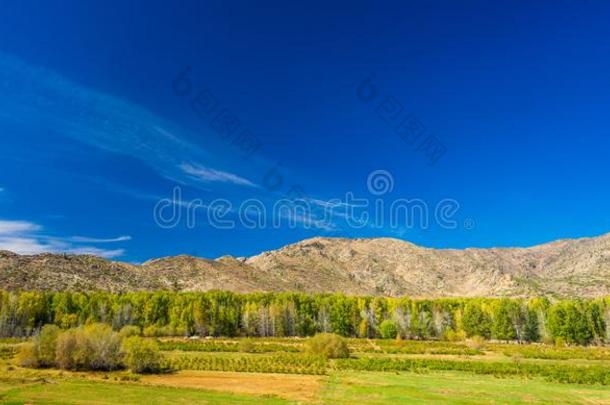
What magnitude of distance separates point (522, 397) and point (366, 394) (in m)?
11.4

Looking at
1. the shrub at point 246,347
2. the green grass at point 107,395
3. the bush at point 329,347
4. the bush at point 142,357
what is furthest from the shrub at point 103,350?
the bush at point 329,347

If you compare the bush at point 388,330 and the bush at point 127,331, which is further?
the bush at point 388,330

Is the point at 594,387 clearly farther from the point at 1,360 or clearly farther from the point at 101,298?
the point at 101,298

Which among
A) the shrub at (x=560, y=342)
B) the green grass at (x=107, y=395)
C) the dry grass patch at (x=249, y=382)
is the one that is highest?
the green grass at (x=107, y=395)

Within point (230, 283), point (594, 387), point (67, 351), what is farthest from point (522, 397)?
point (230, 283)

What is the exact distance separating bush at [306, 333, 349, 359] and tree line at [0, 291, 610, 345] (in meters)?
40.2

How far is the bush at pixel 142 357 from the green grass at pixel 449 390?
1774cm

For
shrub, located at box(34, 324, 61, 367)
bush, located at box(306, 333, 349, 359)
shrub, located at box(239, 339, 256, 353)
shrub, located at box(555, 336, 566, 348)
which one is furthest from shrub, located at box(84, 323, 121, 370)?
shrub, located at box(555, 336, 566, 348)

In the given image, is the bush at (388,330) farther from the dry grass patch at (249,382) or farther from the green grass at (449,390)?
the dry grass patch at (249,382)

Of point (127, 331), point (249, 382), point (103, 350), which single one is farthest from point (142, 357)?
point (127, 331)

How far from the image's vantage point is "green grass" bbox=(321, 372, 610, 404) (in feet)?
105

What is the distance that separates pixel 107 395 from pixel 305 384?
15.4 m

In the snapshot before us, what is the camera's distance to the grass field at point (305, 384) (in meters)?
31.8

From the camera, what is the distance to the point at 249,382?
130ft
